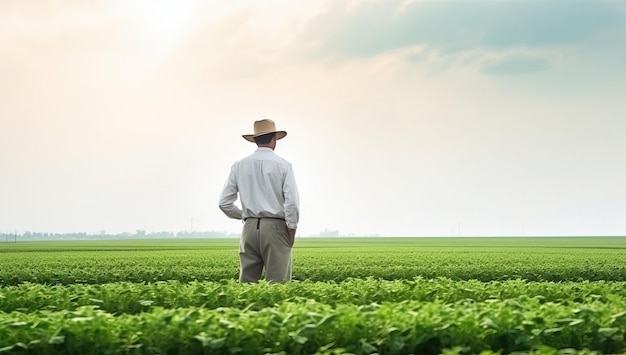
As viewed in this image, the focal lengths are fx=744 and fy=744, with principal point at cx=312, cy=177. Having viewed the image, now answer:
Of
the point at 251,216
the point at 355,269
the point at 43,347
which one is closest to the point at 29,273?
the point at 355,269

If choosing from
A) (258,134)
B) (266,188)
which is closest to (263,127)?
(258,134)

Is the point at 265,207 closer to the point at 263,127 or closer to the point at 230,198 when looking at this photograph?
the point at 230,198

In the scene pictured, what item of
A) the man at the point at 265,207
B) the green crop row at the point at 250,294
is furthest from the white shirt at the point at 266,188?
the green crop row at the point at 250,294

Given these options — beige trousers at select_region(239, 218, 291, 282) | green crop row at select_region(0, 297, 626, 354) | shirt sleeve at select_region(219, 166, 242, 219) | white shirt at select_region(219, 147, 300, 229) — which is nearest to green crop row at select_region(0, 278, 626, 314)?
beige trousers at select_region(239, 218, 291, 282)

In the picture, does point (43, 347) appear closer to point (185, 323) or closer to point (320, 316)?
point (185, 323)

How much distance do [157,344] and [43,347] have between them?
30.4 inches

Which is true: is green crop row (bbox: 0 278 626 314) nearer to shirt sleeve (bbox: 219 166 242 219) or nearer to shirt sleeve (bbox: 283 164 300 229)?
shirt sleeve (bbox: 283 164 300 229)

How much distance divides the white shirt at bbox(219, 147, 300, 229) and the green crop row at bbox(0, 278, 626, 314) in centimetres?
110

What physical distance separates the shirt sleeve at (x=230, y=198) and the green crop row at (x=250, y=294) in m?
1.28

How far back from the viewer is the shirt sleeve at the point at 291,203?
8.84 metres

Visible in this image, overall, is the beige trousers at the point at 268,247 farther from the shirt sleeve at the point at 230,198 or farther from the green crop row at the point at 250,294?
the green crop row at the point at 250,294

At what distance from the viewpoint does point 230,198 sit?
9352mm

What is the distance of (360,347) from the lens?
17.4ft

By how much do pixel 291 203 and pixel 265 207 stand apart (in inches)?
13.5
